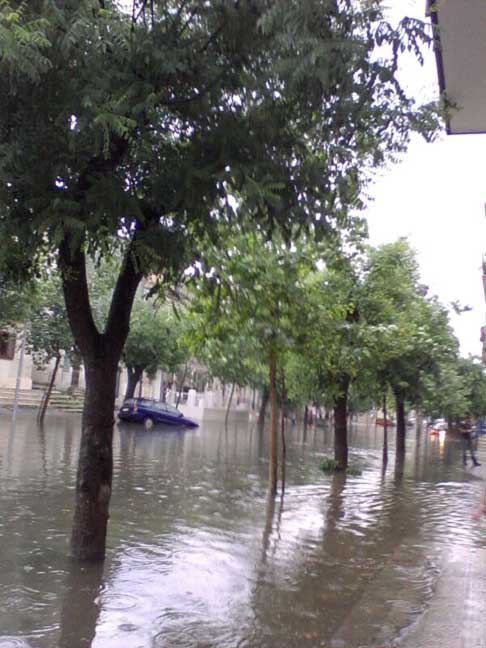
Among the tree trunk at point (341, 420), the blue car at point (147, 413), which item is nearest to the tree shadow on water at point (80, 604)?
the tree trunk at point (341, 420)

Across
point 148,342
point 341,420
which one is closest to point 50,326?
point 148,342

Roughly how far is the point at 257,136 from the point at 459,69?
1.83 m

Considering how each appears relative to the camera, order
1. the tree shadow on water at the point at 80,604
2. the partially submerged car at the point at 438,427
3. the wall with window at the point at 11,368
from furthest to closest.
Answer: the partially submerged car at the point at 438,427, the wall with window at the point at 11,368, the tree shadow on water at the point at 80,604

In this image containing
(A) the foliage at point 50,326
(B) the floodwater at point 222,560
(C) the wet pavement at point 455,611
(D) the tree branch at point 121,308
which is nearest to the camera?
(C) the wet pavement at point 455,611

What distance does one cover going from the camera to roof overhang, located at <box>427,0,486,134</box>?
5.75m

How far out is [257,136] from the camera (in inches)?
254

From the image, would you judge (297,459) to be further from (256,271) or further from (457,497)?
(256,271)

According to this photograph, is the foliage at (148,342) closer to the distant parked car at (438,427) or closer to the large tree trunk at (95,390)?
the distant parked car at (438,427)

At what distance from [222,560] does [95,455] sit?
90.0 inches

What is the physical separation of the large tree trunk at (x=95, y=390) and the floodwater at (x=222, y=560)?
0.54 metres

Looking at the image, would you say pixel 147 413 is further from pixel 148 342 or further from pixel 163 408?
pixel 148 342

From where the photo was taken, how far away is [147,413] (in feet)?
122

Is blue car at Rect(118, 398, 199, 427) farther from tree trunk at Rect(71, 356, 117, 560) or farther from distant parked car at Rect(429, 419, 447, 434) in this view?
tree trunk at Rect(71, 356, 117, 560)

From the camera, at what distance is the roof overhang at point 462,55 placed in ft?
18.9
